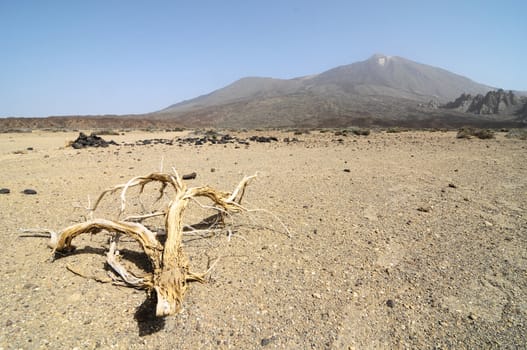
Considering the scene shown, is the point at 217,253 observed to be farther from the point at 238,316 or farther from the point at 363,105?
the point at 363,105

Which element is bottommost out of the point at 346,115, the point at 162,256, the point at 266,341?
the point at 266,341

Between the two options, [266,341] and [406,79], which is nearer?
[266,341]

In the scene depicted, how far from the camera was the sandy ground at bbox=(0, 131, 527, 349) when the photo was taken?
213 centimetres

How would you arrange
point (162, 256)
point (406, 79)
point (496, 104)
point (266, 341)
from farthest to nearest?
1. point (406, 79)
2. point (496, 104)
3. point (162, 256)
4. point (266, 341)

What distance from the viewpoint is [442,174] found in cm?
709

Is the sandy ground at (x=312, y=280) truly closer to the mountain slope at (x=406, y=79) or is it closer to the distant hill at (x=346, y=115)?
the distant hill at (x=346, y=115)

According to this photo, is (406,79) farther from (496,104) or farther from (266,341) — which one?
(266,341)

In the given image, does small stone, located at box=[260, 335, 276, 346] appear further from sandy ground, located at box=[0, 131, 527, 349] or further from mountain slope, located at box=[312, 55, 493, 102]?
mountain slope, located at box=[312, 55, 493, 102]

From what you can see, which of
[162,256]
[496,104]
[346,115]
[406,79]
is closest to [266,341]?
[162,256]

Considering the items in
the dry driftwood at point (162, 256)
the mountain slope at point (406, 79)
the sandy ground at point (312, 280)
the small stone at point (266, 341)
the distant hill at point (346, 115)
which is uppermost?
the mountain slope at point (406, 79)

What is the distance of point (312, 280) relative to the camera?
280cm

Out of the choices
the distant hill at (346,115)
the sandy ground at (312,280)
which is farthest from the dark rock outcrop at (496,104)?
the sandy ground at (312,280)

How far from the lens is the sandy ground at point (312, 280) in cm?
213

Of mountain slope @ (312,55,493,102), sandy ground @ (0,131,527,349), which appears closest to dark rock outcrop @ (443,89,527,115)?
sandy ground @ (0,131,527,349)
